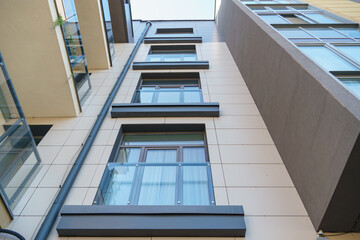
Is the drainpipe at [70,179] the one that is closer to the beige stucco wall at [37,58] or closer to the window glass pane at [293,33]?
the beige stucco wall at [37,58]

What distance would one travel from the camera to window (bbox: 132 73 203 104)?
6953mm

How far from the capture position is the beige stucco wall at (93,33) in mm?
8094

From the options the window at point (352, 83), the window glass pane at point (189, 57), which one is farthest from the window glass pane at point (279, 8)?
the window at point (352, 83)

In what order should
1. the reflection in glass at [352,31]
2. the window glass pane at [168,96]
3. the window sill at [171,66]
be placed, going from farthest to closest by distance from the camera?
the window sill at [171,66], the window glass pane at [168,96], the reflection in glass at [352,31]

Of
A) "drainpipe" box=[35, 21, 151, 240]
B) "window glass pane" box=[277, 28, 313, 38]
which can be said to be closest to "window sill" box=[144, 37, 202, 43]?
"drainpipe" box=[35, 21, 151, 240]

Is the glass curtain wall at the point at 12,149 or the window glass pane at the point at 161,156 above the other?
the glass curtain wall at the point at 12,149

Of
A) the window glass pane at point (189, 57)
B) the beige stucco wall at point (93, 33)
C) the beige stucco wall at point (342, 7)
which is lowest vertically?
the window glass pane at point (189, 57)

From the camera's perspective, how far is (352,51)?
4207 millimetres

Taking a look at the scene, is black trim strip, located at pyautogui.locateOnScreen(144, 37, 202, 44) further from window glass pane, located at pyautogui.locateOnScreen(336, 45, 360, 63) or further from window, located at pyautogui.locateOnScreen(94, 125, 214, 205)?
window glass pane, located at pyautogui.locateOnScreen(336, 45, 360, 63)

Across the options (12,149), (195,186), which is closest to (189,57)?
(195,186)

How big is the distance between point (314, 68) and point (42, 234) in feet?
14.3

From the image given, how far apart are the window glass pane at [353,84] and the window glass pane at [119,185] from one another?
3.55 meters

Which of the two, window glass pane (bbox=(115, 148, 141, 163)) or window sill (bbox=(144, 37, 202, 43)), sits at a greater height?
window sill (bbox=(144, 37, 202, 43))

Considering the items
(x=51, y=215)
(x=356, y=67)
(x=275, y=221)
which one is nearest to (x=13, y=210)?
(x=51, y=215)
